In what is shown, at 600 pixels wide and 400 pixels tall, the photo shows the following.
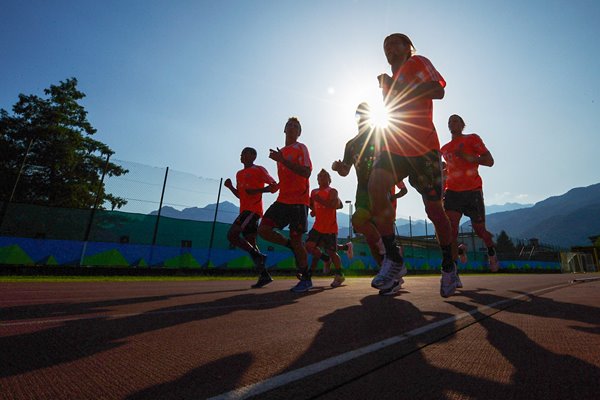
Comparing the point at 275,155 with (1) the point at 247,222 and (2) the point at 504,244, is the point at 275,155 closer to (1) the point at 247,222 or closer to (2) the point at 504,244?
(1) the point at 247,222

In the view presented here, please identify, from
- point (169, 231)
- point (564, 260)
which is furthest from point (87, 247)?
point (564, 260)

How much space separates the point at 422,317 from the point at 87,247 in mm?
10658

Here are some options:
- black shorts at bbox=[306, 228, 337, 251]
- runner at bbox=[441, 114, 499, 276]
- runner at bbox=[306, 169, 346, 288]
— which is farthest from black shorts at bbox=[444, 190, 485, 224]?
black shorts at bbox=[306, 228, 337, 251]

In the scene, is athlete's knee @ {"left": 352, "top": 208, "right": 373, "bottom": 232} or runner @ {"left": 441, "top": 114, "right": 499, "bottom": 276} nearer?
athlete's knee @ {"left": 352, "top": 208, "right": 373, "bottom": 232}

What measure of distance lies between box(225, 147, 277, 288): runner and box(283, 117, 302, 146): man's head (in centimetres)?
81

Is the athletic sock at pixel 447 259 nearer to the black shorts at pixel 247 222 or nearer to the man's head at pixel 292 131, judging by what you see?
the man's head at pixel 292 131

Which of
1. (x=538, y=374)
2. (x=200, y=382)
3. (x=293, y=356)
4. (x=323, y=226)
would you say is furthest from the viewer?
(x=323, y=226)

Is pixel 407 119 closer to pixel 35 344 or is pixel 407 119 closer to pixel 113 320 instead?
pixel 113 320

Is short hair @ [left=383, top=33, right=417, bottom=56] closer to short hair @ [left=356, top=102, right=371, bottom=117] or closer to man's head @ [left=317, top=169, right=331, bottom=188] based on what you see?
short hair @ [left=356, top=102, right=371, bottom=117]

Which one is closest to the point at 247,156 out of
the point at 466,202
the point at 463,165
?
the point at 463,165

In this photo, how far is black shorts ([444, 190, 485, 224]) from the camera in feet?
19.7

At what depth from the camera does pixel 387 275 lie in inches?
129

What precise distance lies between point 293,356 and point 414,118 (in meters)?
2.66

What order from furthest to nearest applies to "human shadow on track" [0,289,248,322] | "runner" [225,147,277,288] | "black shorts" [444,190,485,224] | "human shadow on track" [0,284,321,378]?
"black shorts" [444,190,485,224], "runner" [225,147,277,288], "human shadow on track" [0,289,248,322], "human shadow on track" [0,284,321,378]
